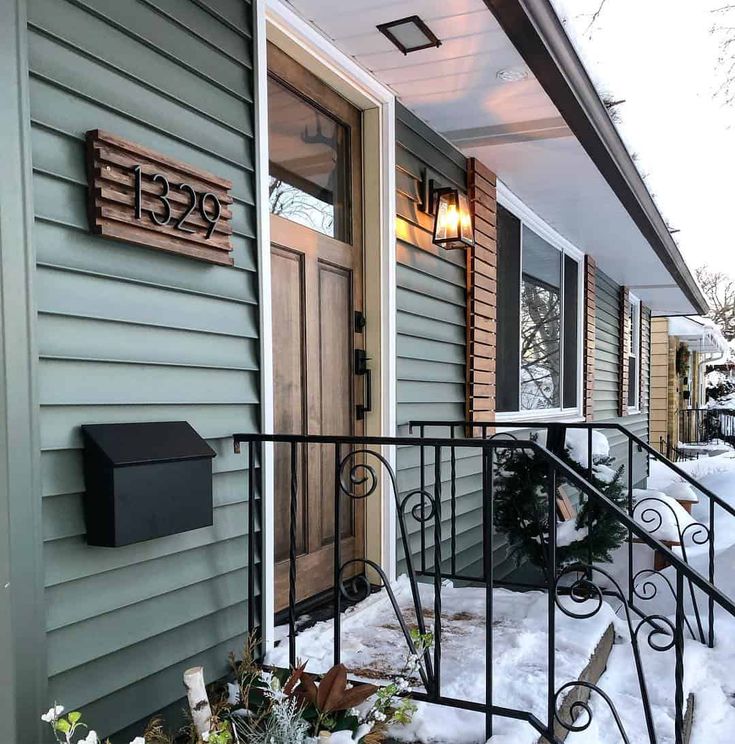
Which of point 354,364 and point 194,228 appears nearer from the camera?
point 194,228

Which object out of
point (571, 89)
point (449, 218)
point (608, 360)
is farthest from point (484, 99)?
point (608, 360)

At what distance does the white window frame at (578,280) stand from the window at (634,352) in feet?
9.68

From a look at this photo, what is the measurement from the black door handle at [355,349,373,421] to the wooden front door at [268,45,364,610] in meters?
0.03

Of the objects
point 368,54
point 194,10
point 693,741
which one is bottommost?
point 693,741

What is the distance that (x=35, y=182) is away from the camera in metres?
1.50

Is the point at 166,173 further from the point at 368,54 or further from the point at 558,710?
the point at 558,710

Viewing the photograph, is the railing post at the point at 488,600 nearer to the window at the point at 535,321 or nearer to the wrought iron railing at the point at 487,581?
the wrought iron railing at the point at 487,581

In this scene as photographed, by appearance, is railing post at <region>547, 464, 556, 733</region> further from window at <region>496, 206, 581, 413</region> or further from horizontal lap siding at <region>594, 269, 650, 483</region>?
horizontal lap siding at <region>594, 269, 650, 483</region>

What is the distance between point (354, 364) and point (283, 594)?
0.99 metres


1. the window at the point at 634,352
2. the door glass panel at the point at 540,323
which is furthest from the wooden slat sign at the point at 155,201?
the window at the point at 634,352

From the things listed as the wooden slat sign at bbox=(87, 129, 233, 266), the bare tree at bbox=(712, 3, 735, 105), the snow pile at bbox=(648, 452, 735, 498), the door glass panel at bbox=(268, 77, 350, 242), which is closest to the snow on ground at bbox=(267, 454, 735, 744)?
the wooden slat sign at bbox=(87, 129, 233, 266)

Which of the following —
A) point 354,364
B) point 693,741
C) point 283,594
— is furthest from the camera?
point 354,364

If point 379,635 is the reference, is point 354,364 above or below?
above

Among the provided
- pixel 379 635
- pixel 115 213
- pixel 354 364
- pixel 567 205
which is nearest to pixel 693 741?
pixel 379 635
